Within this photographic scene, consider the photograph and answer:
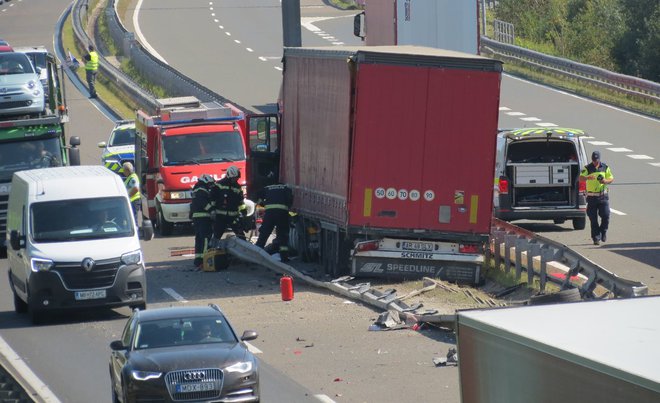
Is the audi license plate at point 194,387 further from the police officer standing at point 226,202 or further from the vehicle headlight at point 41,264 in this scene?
the police officer standing at point 226,202

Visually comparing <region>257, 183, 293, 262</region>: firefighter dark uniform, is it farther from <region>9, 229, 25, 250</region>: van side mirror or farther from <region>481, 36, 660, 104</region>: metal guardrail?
<region>481, 36, 660, 104</region>: metal guardrail

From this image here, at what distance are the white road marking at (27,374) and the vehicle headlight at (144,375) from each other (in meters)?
1.32

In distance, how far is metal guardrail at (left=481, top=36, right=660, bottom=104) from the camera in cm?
3978

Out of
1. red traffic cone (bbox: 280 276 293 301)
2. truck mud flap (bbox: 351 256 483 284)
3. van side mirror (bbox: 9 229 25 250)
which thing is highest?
van side mirror (bbox: 9 229 25 250)

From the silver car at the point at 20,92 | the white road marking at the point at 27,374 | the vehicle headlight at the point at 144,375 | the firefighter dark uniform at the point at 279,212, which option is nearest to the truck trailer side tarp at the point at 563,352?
the vehicle headlight at the point at 144,375

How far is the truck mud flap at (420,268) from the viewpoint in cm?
1991

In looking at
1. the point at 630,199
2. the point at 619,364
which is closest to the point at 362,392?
the point at 619,364

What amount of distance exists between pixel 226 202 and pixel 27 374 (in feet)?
27.5

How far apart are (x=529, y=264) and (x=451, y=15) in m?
12.2

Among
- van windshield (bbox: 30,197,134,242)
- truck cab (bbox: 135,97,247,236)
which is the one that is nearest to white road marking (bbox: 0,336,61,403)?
van windshield (bbox: 30,197,134,242)

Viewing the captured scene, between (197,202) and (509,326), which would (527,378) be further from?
(197,202)

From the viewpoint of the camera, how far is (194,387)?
12.1 m

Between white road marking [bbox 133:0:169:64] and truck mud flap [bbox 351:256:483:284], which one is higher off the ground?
white road marking [bbox 133:0:169:64]

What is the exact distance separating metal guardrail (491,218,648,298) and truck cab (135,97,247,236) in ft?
25.4
